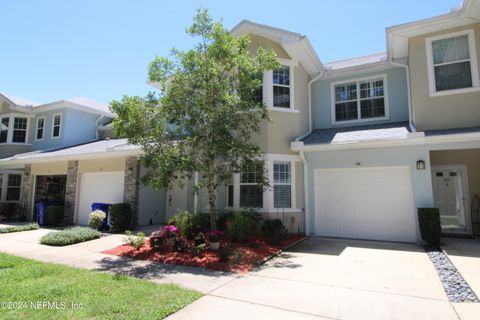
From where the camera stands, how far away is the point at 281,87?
12062 mm

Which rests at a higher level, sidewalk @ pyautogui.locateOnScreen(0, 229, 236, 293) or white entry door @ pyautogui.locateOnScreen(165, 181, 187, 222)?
white entry door @ pyautogui.locateOnScreen(165, 181, 187, 222)

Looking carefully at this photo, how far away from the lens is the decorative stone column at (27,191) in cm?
1700

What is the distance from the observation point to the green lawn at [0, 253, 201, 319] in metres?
4.40

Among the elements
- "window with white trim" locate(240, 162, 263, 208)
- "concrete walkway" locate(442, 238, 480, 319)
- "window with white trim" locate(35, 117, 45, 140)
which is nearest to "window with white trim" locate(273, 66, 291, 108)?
"window with white trim" locate(240, 162, 263, 208)

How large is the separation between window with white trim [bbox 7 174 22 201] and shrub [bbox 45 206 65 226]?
20.1 ft

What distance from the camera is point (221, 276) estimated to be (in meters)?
6.43

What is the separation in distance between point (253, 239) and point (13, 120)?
1875 centimetres

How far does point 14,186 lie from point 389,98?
21404mm

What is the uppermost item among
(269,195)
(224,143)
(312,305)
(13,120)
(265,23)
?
(265,23)

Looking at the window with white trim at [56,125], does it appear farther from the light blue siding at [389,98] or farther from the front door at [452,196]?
the front door at [452,196]

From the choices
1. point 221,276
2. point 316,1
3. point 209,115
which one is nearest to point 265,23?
point 316,1

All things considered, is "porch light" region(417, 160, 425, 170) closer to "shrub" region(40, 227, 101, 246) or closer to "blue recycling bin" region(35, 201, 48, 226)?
"shrub" region(40, 227, 101, 246)

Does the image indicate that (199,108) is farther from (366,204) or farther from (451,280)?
(451,280)

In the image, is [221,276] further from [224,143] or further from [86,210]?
[86,210]
